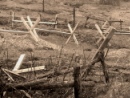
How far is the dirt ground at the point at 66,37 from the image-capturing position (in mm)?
8372

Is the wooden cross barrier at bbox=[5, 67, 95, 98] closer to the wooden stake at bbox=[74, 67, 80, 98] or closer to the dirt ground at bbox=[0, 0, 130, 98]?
the wooden stake at bbox=[74, 67, 80, 98]

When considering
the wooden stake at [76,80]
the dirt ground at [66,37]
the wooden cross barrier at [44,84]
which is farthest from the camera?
the dirt ground at [66,37]

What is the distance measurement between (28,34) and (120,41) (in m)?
3.06

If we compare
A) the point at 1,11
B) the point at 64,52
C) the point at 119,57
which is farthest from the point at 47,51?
the point at 1,11

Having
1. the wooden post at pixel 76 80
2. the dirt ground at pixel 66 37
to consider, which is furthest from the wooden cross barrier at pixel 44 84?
the dirt ground at pixel 66 37

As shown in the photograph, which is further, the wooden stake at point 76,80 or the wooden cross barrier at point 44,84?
the wooden cross barrier at point 44,84

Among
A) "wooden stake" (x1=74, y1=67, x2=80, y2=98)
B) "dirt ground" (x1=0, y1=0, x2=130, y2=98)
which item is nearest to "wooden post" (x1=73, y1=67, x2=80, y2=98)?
"wooden stake" (x1=74, y1=67, x2=80, y2=98)

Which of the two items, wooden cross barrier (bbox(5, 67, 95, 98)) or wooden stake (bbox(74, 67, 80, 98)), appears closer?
Answer: wooden stake (bbox(74, 67, 80, 98))

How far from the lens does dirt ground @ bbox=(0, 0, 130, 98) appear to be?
8.37 m

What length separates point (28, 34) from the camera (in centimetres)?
1080

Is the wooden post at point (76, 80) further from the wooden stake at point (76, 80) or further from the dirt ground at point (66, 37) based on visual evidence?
the dirt ground at point (66, 37)

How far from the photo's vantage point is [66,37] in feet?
37.0

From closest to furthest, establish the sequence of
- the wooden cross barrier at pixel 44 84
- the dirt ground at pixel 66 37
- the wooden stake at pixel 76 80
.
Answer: the wooden stake at pixel 76 80 < the wooden cross barrier at pixel 44 84 < the dirt ground at pixel 66 37

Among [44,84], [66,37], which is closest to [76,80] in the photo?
[44,84]
